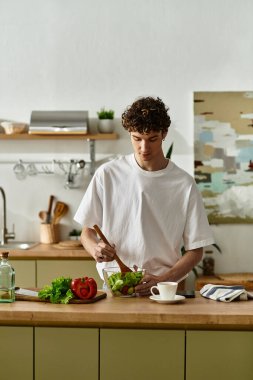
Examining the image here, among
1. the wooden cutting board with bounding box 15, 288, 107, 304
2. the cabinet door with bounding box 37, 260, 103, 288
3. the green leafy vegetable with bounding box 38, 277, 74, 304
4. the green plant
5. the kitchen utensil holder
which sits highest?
the green plant

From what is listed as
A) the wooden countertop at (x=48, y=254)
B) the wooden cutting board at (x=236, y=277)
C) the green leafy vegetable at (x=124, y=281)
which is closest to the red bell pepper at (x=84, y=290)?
the green leafy vegetable at (x=124, y=281)

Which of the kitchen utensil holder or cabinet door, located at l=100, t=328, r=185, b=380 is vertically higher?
the kitchen utensil holder

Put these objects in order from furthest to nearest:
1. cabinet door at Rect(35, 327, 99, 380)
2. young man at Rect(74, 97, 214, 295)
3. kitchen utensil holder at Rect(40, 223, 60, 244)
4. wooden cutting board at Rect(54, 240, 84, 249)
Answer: kitchen utensil holder at Rect(40, 223, 60, 244), wooden cutting board at Rect(54, 240, 84, 249), young man at Rect(74, 97, 214, 295), cabinet door at Rect(35, 327, 99, 380)

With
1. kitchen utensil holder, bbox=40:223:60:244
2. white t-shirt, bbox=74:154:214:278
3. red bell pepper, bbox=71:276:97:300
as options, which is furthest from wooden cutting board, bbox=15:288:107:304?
kitchen utensil holder, bbox=40:223:60:244

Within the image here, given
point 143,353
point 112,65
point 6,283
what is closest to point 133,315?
point 143,353

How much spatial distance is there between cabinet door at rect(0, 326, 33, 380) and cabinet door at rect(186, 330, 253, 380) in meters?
0.66

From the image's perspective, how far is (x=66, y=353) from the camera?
2992 mm

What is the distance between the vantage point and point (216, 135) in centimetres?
579

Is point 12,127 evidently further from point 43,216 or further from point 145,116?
point 145,116

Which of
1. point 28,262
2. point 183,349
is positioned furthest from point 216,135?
point 183,349

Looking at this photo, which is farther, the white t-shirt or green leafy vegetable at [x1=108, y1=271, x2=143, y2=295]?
the white t-shirt

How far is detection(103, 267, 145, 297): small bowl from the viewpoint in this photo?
322cm

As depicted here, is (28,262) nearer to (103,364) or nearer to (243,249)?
(243,249)

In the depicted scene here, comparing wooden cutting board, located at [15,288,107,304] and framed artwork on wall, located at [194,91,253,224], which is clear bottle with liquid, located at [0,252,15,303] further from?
framed artwork on wall, located at [194,91,253,224]
